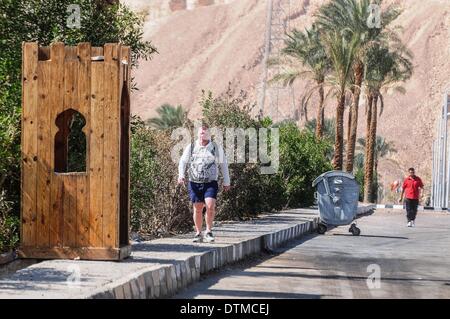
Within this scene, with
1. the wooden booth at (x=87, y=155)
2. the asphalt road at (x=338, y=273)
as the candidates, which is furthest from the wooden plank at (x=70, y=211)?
the asphalt road at (x=338, y=273)

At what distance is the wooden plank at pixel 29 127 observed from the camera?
11.8 m

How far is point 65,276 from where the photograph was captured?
30.7 ft

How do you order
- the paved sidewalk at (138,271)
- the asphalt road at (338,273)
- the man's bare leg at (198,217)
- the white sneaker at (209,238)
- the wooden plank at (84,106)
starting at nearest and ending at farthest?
the paved sidewalk at (138,271) → the asphalt road at (338,273) → the wooden plank at (84,106) → the white sneaker at (209,238) → the man's bare leg at (198,217)

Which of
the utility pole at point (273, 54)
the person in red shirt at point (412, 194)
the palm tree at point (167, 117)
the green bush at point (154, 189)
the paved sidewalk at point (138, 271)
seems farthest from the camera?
the palm tree at point (167, 117)

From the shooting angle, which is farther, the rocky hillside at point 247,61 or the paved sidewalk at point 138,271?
the rocky hillside at point 247,61

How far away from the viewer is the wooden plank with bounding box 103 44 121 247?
11.5 metres

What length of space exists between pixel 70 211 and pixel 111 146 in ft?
2.62

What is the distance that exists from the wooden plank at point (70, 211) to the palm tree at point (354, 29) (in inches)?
1618

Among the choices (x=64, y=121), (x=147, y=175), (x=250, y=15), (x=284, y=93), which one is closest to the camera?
(x=64, y=121)

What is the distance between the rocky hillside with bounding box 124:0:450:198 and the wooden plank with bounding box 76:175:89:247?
11275 centimetres

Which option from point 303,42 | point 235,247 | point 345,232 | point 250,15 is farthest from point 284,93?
point 235,247

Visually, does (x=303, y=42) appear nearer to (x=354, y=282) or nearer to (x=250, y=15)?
(x=354, y=282)

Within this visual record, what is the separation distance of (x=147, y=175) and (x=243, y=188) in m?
5.92

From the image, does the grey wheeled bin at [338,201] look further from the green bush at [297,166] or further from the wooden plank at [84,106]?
the wooden plank at [84,106]
